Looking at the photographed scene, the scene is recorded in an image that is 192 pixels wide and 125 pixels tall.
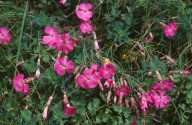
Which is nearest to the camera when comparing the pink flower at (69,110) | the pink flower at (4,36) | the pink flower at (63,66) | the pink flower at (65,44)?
the pink flower at (69,110)

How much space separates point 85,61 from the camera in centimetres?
275

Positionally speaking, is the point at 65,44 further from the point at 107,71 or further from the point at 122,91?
the point at 122,91

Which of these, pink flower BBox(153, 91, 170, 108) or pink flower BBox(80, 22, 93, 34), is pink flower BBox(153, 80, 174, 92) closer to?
pink flower BBox(153, 91, 170, 108)

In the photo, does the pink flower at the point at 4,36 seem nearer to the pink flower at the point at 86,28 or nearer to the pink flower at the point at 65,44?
the pink flower at the point at 65,44

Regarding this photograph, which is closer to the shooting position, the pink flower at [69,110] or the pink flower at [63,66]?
the pink flower at [69,110]

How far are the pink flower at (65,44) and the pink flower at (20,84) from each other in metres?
0.31

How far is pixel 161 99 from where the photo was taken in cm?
261

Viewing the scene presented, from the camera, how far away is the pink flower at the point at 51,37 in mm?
2823

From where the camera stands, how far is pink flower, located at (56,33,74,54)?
9.16 feet

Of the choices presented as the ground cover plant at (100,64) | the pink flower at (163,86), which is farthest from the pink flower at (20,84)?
the pink flower at (163,86)

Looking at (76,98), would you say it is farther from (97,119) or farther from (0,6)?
(0,6)

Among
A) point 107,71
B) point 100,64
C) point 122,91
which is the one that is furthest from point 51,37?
point 122,91

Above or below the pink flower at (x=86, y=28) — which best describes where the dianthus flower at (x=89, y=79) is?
below

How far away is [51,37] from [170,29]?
0.81 meters
